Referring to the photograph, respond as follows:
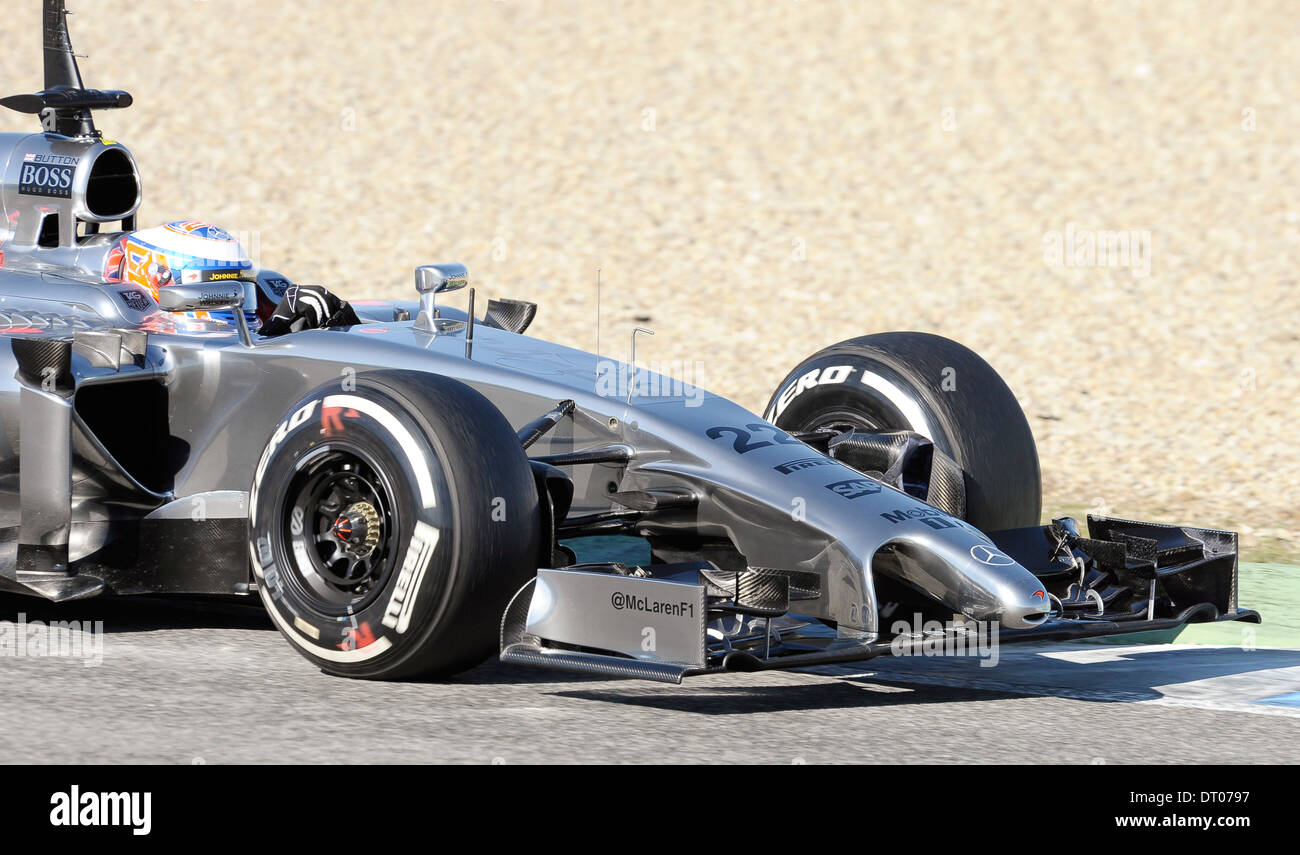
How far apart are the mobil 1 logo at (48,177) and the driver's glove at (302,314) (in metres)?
1.56

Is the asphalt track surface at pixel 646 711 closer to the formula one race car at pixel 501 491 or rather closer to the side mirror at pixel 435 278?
the formula one race car at pixel 501 491

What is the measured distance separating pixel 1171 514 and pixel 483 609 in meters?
5.54

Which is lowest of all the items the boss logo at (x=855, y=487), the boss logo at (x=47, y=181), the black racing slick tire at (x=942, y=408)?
the boss logo at (x=855, y=487)

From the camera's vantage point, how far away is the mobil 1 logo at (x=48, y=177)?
7938mm

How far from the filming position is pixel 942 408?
22.8ft

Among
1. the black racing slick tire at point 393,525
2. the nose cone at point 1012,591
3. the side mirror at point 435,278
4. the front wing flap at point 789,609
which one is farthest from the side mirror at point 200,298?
the nose cone at point 1012,591

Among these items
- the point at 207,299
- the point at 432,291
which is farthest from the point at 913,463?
the point at 207,299

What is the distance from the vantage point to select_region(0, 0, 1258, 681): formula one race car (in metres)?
→ 5.43

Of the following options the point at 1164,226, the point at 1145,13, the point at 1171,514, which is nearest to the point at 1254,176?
the point at 1164,226

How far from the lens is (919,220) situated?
16.6m

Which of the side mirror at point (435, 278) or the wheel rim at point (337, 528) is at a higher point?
the side mirror at point (435, 278)

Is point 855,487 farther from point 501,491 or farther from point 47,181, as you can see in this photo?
point 47,181

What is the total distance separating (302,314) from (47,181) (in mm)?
1741

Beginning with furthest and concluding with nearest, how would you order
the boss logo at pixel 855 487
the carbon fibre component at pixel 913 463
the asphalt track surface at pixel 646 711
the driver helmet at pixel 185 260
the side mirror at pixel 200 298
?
the driver helmet at pixel 185 260
the carbon fibre component at pixel 913 463
the side mirror at pixel 200 298
the boss logo at pixel 855 487
the asphalt track surface at pixel 646 711
